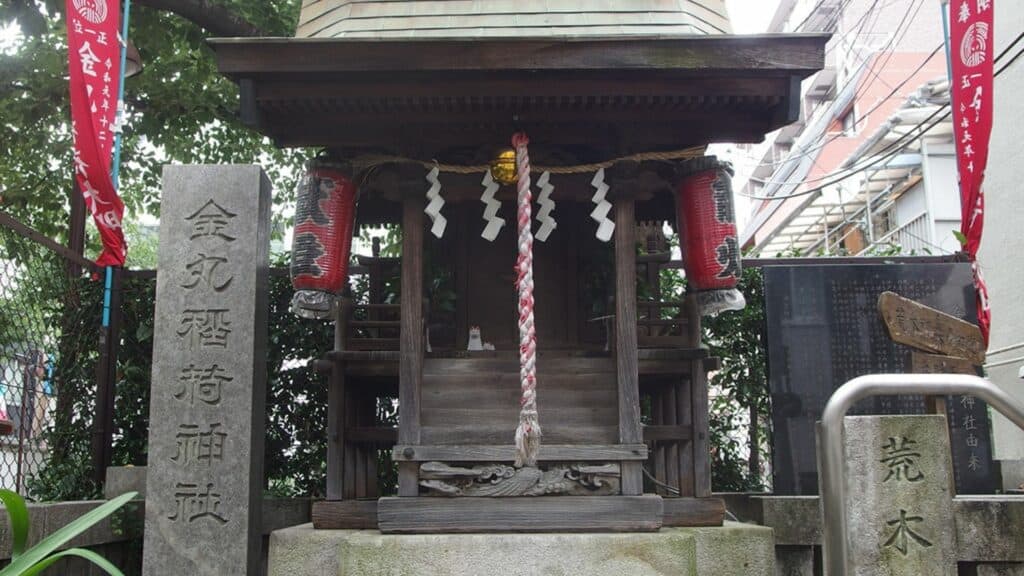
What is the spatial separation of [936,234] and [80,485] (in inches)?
588

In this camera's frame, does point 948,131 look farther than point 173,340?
Yes

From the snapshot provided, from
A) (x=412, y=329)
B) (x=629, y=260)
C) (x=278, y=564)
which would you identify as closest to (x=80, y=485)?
(x=278, y=564)

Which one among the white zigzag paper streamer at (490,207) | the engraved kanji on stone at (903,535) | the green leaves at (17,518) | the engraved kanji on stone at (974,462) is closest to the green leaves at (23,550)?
the green leaves at (17,518)

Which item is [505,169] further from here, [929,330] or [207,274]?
[929,330]

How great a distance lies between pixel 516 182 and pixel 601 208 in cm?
84

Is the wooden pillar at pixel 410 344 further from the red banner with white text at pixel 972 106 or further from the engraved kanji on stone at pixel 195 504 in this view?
the red banner with white text at pixel 972 106

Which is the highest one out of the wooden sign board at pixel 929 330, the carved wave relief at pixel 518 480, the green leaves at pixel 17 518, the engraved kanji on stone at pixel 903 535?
the wooden sign board at pixel 929 330

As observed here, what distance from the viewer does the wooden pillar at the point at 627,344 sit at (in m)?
7.61

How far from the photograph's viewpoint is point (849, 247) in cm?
2475

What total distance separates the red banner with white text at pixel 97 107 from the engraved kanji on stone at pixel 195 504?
2786 mm

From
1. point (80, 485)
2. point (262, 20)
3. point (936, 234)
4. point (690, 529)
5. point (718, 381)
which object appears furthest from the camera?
point (936, 234)

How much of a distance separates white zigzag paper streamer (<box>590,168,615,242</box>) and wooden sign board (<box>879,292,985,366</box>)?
2.32m

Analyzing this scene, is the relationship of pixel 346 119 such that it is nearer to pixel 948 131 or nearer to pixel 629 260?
pixel 629 260

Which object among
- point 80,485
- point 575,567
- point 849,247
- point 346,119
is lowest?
point 575,567
